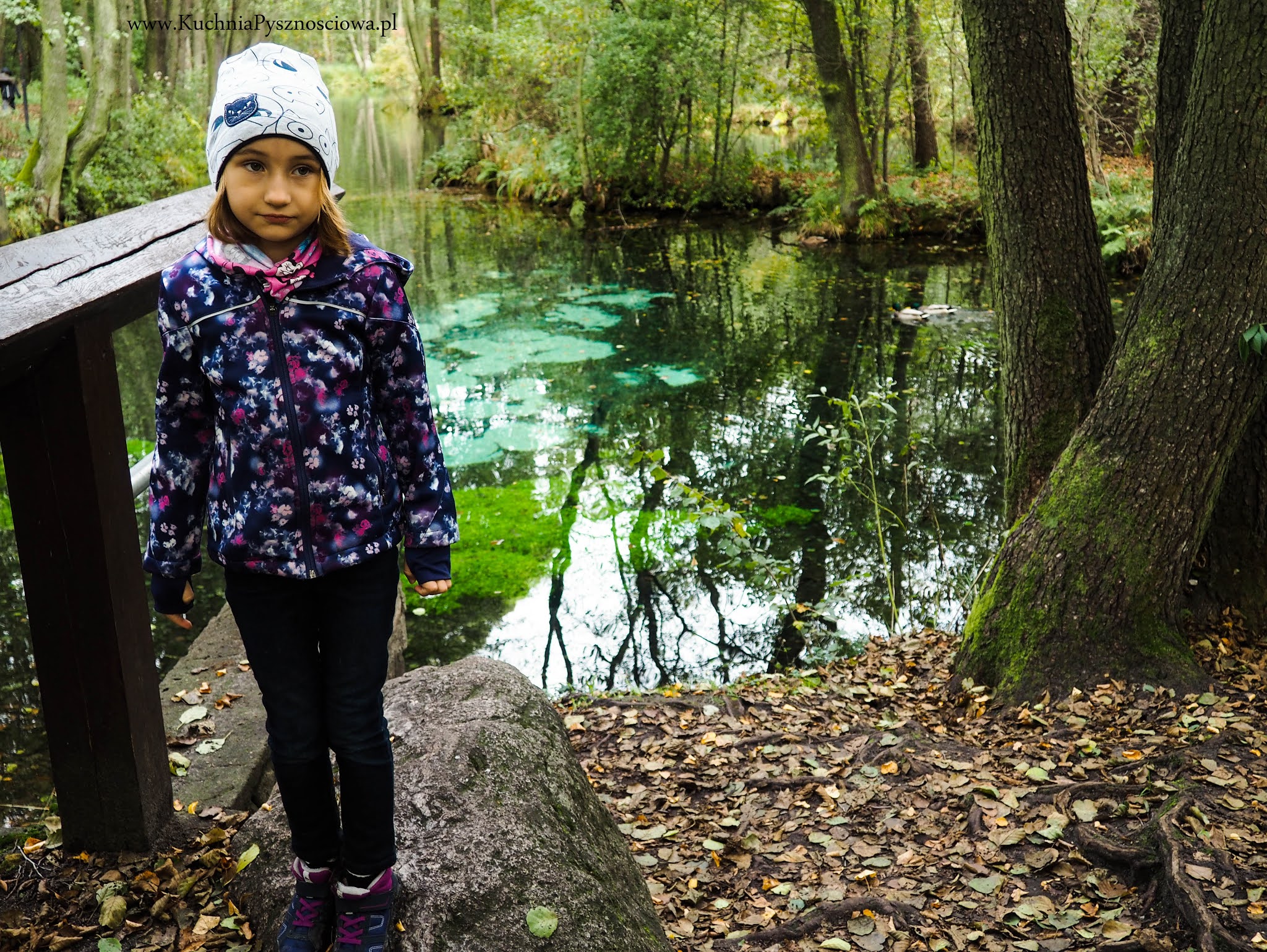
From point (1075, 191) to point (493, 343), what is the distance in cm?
791

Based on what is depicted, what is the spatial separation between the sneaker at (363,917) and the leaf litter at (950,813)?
3.38 ft

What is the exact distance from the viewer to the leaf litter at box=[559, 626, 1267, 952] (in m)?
2.76

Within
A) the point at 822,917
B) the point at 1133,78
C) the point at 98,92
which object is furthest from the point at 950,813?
the point at 98,92

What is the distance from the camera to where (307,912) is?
2.17 meters

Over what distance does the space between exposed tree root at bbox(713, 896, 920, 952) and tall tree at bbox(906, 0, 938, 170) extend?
17.1 metres

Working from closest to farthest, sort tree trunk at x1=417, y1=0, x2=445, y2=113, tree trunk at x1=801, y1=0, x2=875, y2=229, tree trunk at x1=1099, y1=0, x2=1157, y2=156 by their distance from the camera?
tree trunk at x1=1099, y1=0, x2=1157, y2=156 → tree trunk at x1=801, y1=0, x2=875, y2=229 → tree trunk at x1=417, y1=0, x2=445, y2=113

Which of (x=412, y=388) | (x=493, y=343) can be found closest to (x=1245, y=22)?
(x=412, y=388)

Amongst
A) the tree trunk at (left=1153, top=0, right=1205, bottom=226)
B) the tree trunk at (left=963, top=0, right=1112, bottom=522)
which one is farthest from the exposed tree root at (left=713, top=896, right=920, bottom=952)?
the tree trunk at (left=1153, top=0, right=1205, bottom=226)

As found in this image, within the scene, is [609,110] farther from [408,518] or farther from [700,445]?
[408,518]

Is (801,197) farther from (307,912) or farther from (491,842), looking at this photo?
(307,912)

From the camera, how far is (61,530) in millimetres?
2332

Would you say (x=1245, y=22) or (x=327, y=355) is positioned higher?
(x=1245, y=22)

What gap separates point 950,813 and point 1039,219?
2.58 metres

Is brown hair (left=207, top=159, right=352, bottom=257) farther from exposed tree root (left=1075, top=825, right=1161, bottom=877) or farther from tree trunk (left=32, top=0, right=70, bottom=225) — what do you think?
tree trunk (left=32, top=0, right=70, bottom=225)
